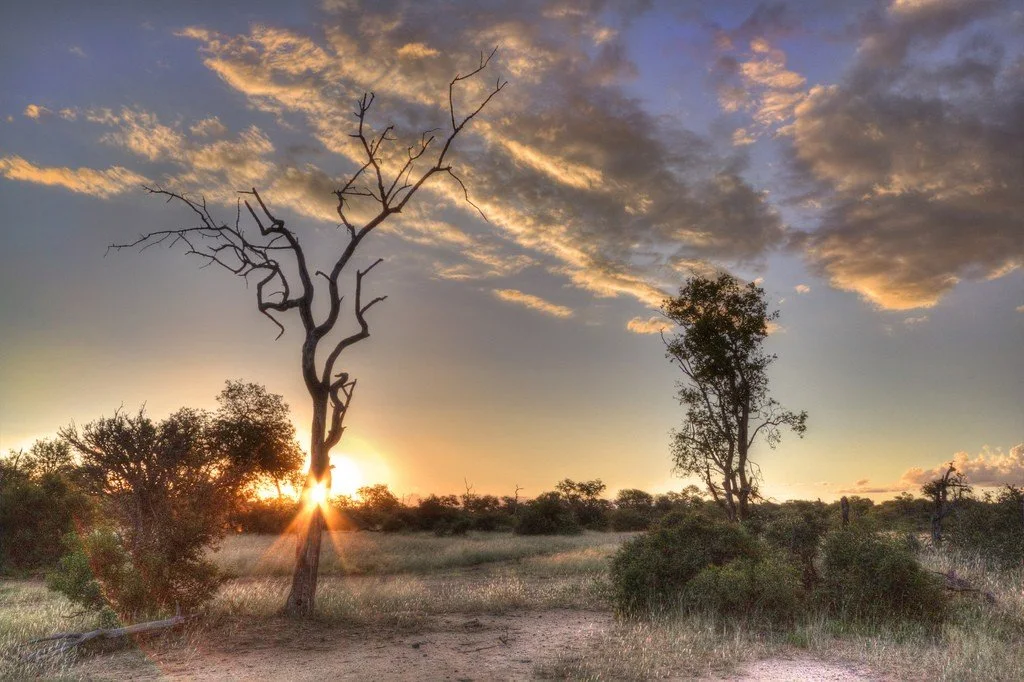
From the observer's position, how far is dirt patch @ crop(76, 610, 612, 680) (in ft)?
32.3

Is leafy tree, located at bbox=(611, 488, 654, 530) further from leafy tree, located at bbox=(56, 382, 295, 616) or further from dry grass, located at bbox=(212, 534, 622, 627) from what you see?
leafy tree, located at bbox=(56, 382, 295, 616)

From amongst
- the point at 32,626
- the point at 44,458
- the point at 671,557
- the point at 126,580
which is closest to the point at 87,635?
the point at 126,580

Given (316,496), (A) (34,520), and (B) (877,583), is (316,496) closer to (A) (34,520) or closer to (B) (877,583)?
(B) (877,583)

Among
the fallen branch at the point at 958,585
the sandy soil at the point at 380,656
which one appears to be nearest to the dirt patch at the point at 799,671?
the sandy soil at the point at 380,656

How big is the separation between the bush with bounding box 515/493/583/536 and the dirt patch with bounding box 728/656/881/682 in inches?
1567

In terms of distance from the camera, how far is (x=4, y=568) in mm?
28016

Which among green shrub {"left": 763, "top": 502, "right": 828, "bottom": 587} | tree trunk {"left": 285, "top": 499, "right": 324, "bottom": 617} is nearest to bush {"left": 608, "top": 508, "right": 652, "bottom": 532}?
green shrub {"left": 763, "top": 502, "right": 828, "bottom": 587}

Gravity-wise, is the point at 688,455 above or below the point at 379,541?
above

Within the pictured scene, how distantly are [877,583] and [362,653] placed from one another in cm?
1041

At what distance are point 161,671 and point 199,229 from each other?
10.8 metres

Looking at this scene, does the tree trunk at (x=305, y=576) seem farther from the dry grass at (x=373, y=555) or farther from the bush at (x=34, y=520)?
the bush at (x=34, y=520)

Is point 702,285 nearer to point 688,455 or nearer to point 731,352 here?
point 731,352

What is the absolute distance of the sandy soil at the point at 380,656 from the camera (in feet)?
32.0

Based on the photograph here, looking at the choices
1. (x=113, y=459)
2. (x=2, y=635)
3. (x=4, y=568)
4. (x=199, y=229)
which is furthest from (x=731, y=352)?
(x=4, y=568)
